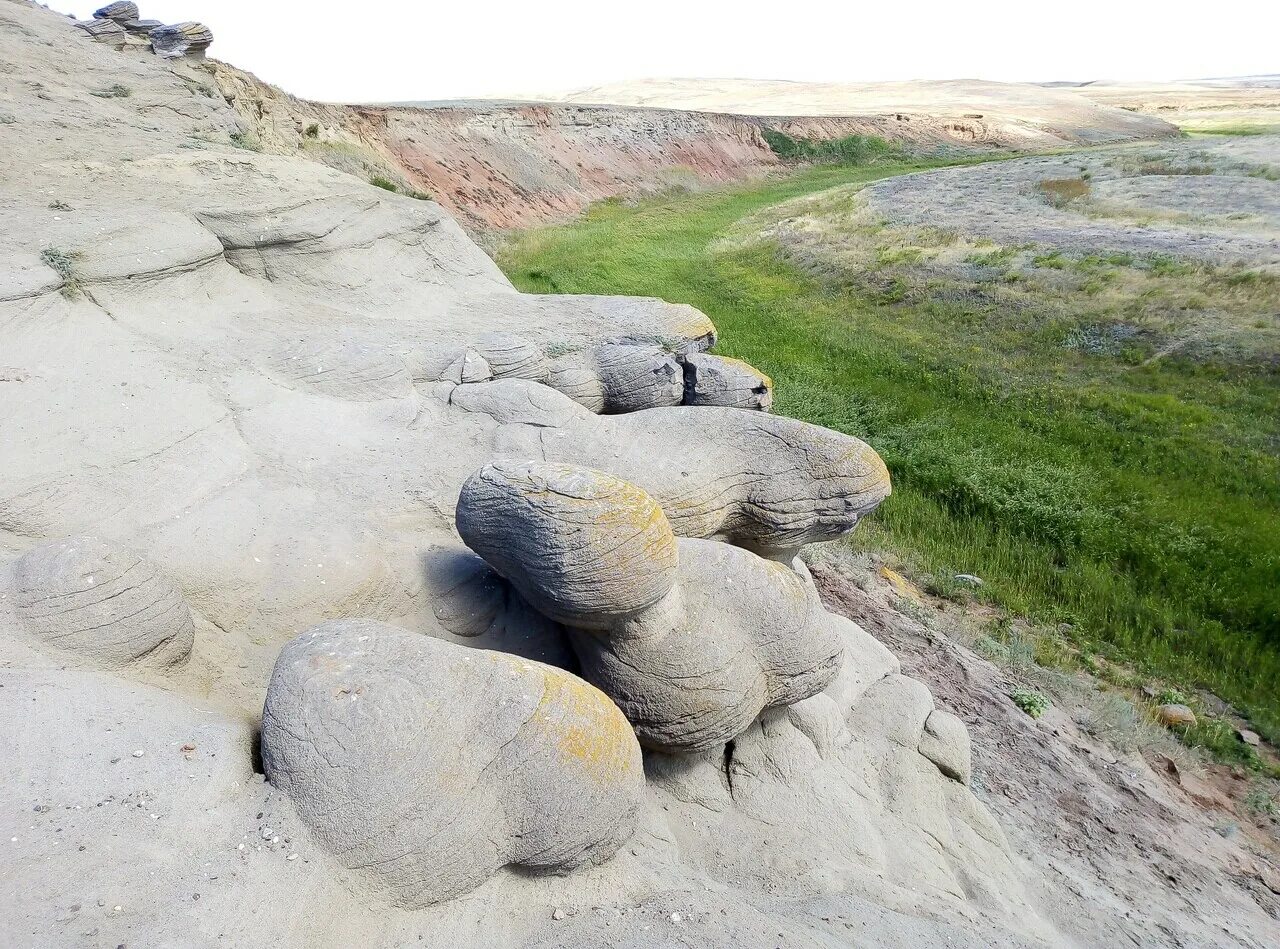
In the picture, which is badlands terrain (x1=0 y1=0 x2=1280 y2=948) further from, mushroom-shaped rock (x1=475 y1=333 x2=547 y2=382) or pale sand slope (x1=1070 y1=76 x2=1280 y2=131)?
pale sand slope (x1=1070 y1=76 x2=1280 y2=131)

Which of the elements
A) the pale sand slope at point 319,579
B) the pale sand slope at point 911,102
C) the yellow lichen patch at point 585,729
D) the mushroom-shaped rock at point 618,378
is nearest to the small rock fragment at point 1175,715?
the pale sand slope at point 319,579

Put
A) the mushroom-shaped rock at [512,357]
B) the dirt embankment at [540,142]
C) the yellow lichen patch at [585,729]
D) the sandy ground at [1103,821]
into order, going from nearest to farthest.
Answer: the yellow lichen patch at [585,729] < the sandy ground at [1103,821] < the mushroom-shaped rock at [512,357] < the dirt embankment at [540,142]

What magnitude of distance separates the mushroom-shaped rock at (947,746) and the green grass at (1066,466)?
4.04 m

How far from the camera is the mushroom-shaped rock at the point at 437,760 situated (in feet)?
11.2

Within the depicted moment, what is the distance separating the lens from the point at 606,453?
19.6ft

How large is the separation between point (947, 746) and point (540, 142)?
116 ft

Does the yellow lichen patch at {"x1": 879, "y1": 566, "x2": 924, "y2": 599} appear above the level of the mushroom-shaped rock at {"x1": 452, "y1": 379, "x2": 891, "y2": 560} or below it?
below

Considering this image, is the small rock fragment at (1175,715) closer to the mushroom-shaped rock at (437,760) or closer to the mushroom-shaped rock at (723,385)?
the mushroom-shaped rock at (723,385)

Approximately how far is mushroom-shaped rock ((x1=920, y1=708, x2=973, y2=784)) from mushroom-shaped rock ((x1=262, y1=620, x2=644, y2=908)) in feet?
10.4

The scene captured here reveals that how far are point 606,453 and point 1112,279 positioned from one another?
A: 655 inches

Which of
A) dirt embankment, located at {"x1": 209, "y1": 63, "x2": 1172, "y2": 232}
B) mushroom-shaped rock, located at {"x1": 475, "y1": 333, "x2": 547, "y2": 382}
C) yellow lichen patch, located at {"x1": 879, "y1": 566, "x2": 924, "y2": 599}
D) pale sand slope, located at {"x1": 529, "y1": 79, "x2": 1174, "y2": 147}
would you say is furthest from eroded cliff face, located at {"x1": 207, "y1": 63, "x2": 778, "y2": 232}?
pale sand slope, located at {"x1": 529, "y1": 79, "x2": 1174, "y2": 147}

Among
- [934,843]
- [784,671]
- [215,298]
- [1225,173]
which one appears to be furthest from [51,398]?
[1225,173]

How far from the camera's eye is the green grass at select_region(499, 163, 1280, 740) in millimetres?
A: 9672

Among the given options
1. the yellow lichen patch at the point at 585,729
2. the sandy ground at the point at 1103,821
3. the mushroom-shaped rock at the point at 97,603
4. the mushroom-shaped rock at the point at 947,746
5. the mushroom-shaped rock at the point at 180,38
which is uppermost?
the mushroom-shaped rock at the point at 180,38
